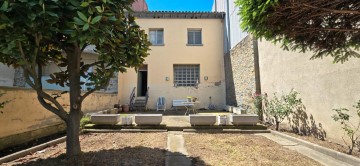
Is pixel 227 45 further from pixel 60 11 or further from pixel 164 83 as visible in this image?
pixel 60 11

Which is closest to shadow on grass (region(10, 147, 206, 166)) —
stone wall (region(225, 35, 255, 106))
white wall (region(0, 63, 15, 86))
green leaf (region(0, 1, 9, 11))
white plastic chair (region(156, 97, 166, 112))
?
green leaf (region(0, 1, 9, 11))

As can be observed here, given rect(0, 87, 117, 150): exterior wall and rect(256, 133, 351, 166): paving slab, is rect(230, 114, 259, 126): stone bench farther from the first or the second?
rect(0, 87, 117, 150): exterior wall

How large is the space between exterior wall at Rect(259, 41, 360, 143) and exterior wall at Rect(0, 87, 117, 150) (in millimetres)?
7422

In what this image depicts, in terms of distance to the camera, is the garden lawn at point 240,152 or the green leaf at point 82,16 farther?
the garden lawn at point 240,152

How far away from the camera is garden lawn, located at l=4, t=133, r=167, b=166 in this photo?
154 inches

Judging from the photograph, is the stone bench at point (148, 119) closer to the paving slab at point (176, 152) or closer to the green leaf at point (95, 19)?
the paving slab at point (176, 152)

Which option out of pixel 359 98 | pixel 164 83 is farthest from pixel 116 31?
pixel 164 83

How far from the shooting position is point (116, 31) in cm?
363

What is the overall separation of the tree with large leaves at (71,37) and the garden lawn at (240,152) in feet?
7.81

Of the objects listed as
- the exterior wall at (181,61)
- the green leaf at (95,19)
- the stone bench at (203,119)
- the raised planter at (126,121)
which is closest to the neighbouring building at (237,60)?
the exterior wall at (181,61)

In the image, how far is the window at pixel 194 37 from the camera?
14891 millimetres

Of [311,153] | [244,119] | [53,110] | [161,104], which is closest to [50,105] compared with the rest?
[53,110]

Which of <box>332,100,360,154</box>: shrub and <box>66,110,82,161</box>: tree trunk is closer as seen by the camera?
<box>66,110,82,161</box>: tree trunk

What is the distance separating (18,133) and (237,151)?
201 inches
